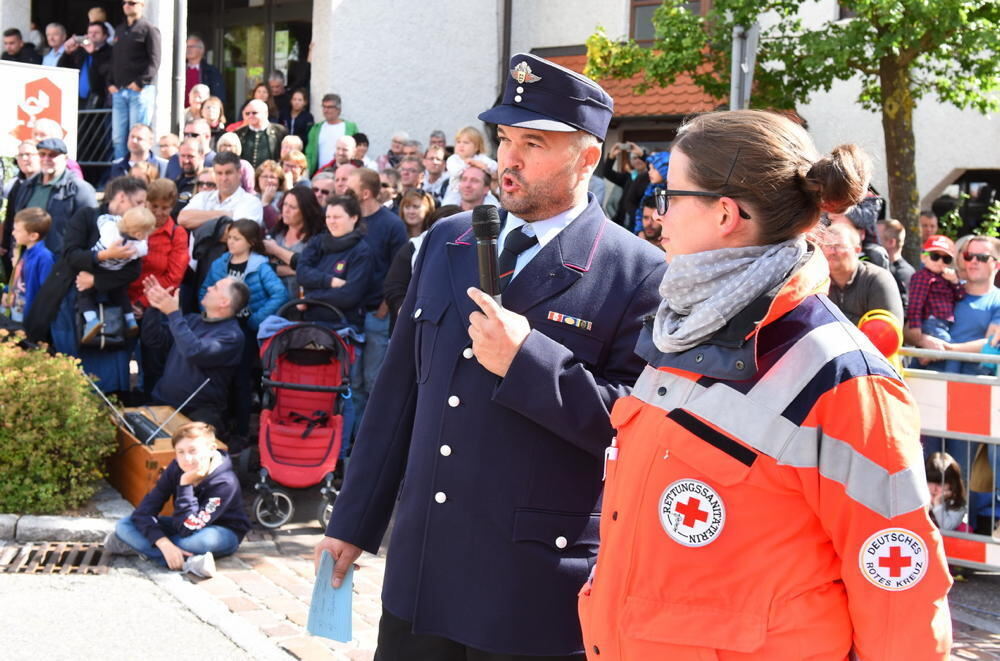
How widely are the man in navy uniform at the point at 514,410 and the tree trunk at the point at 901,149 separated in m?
10.3

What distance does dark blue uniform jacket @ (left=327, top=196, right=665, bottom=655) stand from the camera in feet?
9.32

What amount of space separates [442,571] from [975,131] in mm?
14198

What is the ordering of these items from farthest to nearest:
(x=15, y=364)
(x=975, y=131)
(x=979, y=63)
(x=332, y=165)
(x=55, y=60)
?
(x=55, y=60) → (x=975, y=131) → (x=332, y=165) → (x=979, y=63) → (x=15, y=364)

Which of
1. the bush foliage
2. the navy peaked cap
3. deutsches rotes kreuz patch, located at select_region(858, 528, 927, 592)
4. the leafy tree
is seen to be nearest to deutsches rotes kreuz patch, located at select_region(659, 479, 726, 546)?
deutsches rotes kreuz patch, located at select_region(858, 528, 927, 592)

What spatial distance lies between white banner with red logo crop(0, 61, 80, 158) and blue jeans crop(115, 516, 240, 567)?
616cm

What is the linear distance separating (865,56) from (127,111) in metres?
8.27

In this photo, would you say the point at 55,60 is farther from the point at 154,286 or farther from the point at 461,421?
the point at 461,421

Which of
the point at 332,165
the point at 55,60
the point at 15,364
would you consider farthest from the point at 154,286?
the point at 55,60

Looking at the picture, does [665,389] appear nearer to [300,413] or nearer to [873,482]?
[873,482]

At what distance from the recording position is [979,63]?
11727 mm

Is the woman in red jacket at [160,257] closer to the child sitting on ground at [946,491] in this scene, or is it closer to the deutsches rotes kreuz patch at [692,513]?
the child sitting on ground at [946,491]

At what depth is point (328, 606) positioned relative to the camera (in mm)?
3199

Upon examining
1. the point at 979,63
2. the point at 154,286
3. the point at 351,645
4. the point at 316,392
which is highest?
the point at 979,63

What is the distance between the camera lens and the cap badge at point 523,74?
3.07 meters
